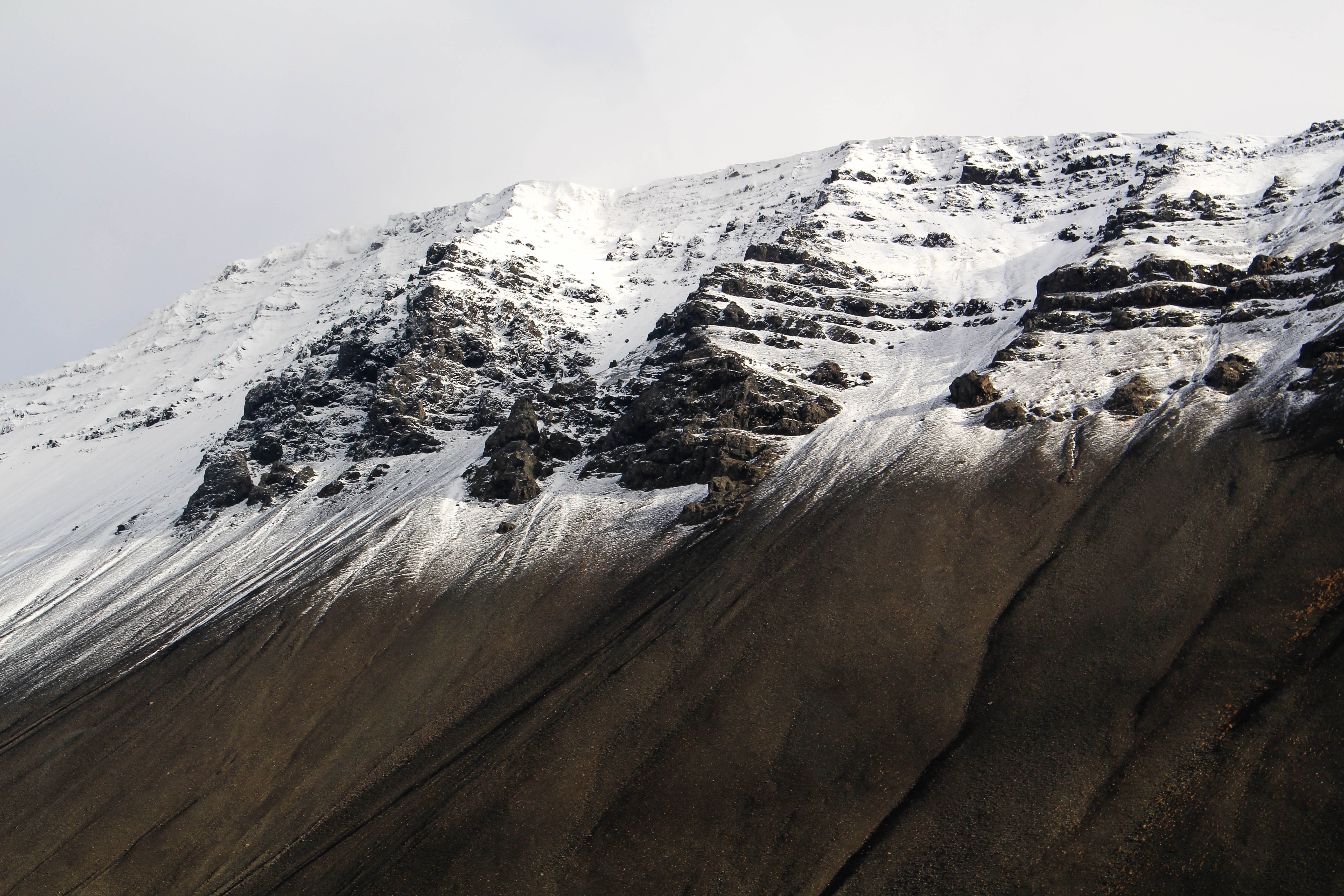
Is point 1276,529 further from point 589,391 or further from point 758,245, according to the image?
point 758,245

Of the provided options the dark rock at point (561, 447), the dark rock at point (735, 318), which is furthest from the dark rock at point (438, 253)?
the dark rock at point (561, 447)

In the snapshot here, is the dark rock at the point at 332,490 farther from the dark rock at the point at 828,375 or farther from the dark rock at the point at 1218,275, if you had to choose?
the dark rock at the point at 1218,275

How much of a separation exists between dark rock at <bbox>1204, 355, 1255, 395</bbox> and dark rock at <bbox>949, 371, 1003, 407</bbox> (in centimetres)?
1339

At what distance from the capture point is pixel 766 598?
41.2 meters

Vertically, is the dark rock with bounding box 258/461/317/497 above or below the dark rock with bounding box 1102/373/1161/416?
below

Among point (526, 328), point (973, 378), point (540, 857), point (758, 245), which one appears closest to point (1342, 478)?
point (973, 378)

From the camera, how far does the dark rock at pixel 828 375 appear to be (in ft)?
226

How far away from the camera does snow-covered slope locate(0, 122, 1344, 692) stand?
55.1 m

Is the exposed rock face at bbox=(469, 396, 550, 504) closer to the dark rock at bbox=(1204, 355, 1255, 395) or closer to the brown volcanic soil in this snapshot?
the brown volcanic soil

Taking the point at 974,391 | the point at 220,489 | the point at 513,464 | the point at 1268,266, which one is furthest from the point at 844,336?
the point at 220,489

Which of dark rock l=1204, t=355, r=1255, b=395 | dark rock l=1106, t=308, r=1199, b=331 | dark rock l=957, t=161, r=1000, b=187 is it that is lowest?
dark rock l=1204, t=355, r=1255, b=395

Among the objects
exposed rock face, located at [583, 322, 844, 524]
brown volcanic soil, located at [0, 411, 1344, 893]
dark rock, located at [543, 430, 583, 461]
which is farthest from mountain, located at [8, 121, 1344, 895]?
dark rock, located at [543, 430, 583, 461]

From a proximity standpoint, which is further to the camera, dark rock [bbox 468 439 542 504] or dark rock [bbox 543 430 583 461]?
dark rock [bbox 543 430 583 461]

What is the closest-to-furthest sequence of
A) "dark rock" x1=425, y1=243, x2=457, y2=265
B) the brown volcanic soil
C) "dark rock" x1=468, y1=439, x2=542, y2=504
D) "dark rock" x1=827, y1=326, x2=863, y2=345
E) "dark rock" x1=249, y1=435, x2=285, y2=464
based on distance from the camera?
the brown volcanic soil < "dark rock" x1=468, y1=439, x2=542, y2=504 < "dark rock" x1=827, y1=326, x2=863, y2=345 < "dark rock" x1=249, y1=435, x2=285, y2=464 < "dark rock" x1=425, y1=243, x2=457, y2=265
